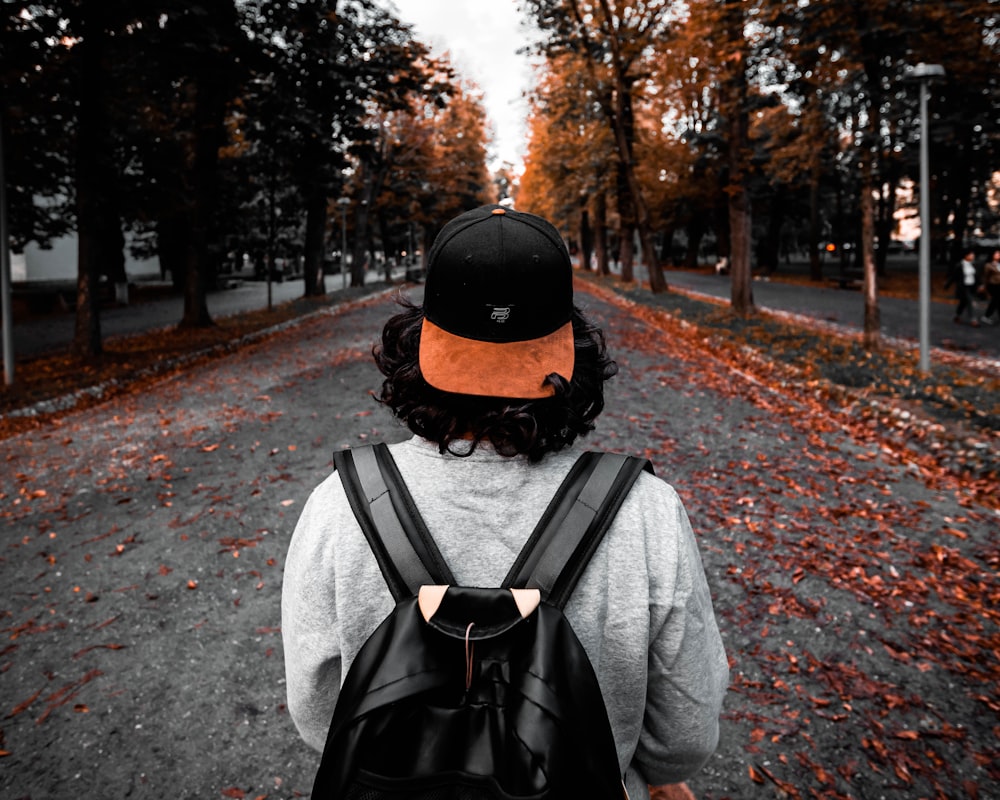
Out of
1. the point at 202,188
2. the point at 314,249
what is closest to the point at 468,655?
the point at 202,188

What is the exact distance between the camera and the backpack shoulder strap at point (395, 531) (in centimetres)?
125

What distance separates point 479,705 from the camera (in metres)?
1.12

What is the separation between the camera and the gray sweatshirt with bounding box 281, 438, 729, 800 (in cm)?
131

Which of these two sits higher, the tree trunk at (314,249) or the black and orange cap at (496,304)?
the tree trunk at (314,249)

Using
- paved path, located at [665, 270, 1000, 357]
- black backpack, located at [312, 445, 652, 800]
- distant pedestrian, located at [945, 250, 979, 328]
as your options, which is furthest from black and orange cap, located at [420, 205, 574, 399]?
distant pedestrian, located at [945, 250, 979, 328]

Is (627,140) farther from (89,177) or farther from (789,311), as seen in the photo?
(89,177)

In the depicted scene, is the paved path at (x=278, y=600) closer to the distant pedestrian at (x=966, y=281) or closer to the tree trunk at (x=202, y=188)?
the tree trunk at (x=202, y=188)

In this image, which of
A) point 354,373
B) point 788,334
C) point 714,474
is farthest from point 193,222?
point 714,474

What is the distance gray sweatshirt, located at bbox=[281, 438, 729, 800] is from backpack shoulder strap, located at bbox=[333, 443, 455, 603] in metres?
0.04

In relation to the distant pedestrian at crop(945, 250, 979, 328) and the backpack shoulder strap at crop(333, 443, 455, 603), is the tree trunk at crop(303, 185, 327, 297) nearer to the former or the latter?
the distant pedestrian at crop(945, 250, 979, 328)

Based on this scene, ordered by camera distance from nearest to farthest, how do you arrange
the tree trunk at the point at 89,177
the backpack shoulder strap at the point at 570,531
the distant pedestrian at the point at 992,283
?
the backpack shoulder strap at the point at 570,531 < the tree trunk at the point at 89,177 < the distant pedestrian at the point at 992,283

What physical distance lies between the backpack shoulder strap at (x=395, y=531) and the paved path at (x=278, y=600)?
7.50 feet

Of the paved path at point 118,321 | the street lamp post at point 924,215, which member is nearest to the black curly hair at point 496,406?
the street lamp post at point 924,215

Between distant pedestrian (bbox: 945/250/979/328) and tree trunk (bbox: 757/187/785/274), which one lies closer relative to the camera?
distant pedestrian (bbox: 945/250/979/328)
